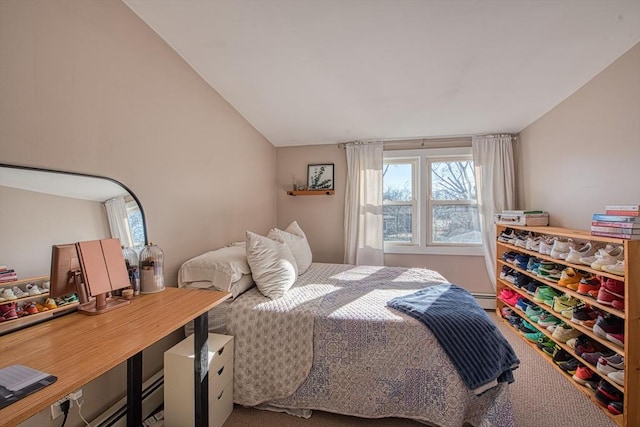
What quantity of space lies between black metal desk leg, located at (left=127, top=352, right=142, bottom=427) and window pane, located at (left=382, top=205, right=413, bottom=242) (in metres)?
2.97

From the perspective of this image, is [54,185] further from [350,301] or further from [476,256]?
[476,256]

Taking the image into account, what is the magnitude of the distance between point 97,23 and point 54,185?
88 centimetres

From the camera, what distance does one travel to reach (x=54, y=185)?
1.19m

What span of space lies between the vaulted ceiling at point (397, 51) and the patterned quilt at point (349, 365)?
1.74 m

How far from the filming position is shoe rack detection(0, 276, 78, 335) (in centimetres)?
100

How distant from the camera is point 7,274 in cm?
102

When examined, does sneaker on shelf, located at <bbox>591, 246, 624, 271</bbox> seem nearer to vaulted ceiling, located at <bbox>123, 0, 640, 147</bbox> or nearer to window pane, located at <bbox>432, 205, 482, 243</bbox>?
vaulted ceiling, located at <bbox>123, 0, 640, 147</bbox>

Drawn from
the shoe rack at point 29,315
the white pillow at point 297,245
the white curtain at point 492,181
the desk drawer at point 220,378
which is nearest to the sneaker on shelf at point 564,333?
the white curtain at point 492,181

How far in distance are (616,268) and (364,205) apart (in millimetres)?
2329

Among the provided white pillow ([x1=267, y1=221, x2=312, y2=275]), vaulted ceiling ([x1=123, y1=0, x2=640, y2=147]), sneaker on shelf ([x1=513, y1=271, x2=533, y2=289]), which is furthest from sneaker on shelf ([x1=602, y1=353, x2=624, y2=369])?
white pillow ([x1=267, y1=221, x2=312, y2=275])

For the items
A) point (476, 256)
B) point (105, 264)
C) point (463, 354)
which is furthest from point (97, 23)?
point (476, 256)

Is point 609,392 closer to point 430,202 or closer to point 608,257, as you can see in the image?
point 608,257

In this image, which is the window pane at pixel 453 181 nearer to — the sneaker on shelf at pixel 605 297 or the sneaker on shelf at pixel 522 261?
the sneaker on shelf at pixel 522 261

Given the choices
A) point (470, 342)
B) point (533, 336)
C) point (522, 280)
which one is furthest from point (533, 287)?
point (470, 342)
